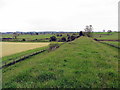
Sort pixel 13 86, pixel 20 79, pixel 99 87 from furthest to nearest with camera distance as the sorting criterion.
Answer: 1. pixel 20 79
2. pixel 13 86
3. pixel 99 87

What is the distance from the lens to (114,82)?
8984 mm

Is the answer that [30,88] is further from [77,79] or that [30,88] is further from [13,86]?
[77,79]

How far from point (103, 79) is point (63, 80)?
3246 mm

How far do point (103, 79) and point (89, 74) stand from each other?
1.32 metres

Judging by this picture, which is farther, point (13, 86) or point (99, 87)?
point (13, 86)

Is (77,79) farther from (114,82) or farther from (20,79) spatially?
(20,79)

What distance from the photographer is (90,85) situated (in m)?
8.50

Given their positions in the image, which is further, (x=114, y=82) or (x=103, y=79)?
(x=103, y=79)

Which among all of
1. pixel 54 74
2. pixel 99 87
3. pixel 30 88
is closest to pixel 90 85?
pixel 99 87

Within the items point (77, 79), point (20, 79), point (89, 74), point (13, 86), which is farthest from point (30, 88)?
point (89, 74)
